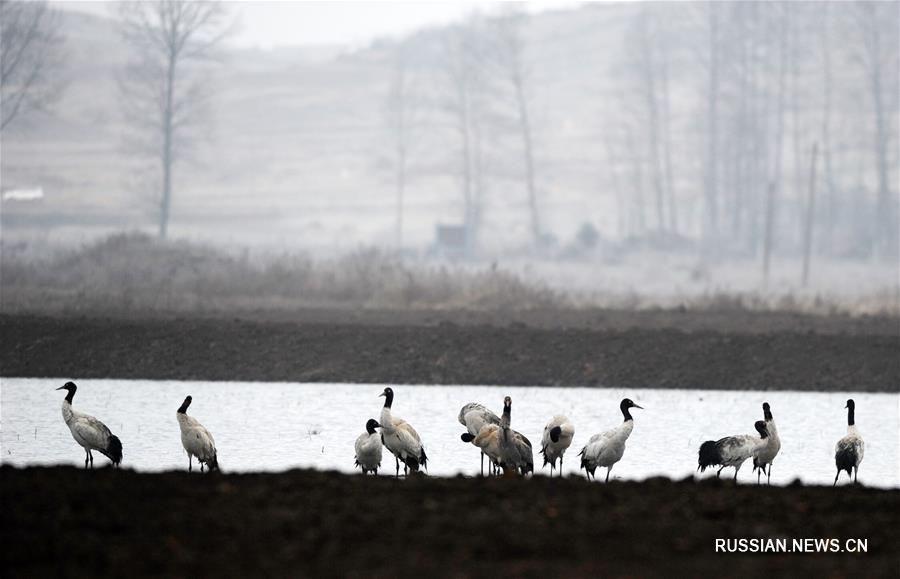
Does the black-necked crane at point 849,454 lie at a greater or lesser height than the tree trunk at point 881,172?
lesser

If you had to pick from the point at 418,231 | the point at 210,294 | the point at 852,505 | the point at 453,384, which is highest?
the point at 418,231

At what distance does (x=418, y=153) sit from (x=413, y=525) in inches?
4658

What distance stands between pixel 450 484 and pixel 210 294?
33375 millimetres

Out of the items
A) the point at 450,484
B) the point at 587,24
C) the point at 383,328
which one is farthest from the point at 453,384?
the point at 587,24

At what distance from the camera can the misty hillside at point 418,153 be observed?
103m

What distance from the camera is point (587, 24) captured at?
6959 inches

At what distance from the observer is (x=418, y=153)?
131 meters

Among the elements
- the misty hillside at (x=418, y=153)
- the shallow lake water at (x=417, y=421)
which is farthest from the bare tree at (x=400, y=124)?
the shallow lake water at (x=417, y=421)

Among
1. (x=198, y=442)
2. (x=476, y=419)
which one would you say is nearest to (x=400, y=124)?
(x=476, y=419)

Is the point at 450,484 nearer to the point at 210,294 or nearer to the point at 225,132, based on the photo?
the point at 210,294

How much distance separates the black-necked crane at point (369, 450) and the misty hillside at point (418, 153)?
230 ft

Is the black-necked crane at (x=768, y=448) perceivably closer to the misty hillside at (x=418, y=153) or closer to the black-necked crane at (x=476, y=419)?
the black-necked crane at (x=476, y=419)

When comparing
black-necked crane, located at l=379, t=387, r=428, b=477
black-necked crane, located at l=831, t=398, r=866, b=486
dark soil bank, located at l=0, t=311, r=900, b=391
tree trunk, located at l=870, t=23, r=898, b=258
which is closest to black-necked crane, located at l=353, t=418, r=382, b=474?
black-necked crane, located at l=379, t=387, r=428, b=477

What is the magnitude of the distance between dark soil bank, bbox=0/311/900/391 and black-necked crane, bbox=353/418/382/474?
44.9 feet
